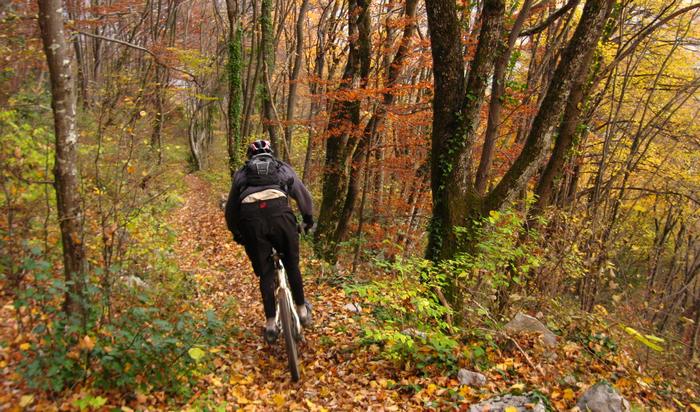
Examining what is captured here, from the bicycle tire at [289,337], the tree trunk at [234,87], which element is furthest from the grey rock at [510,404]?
the tree trunk at [234,87]

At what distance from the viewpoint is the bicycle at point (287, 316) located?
4285 millimetres

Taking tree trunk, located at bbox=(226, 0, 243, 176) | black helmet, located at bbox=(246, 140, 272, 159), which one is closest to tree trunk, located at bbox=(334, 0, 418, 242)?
black helmet, located at bbox=(246, 140, 272, 159)

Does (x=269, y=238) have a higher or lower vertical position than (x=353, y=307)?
higher

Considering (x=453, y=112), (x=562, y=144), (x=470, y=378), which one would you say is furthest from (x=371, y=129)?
(x=470, y=378)

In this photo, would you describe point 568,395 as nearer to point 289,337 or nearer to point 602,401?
point 602,401

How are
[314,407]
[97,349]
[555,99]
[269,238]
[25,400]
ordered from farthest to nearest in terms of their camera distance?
[555,99]
[269,238]
[314,407]
[97,349]
[25,400]

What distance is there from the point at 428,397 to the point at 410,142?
864cm

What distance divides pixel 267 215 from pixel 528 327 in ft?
11.8

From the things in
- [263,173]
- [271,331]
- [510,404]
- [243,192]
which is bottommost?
[271,331]

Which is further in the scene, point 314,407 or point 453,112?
point 453,112

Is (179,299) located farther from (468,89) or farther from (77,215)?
(468,89)

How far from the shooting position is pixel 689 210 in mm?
12445

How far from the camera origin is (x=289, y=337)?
4273mm

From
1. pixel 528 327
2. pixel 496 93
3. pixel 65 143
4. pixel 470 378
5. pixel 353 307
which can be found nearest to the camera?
pixel 65 143
